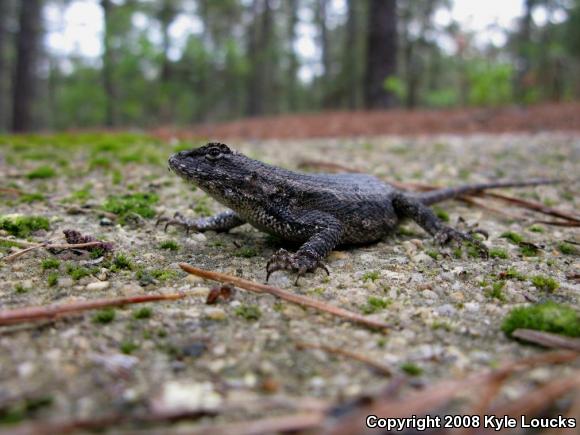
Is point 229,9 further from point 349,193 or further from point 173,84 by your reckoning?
point 349,193

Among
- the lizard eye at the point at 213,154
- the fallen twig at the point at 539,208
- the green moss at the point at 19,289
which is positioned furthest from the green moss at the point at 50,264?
the fallen twig at the point at 539,208

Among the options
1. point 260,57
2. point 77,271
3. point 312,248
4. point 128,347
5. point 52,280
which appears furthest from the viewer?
point 260,57

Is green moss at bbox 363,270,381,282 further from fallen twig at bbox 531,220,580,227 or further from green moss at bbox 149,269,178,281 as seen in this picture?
fallen twig at bbox 531,220,580,227

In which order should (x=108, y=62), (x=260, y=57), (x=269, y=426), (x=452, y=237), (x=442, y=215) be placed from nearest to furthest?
→ (x=269, y=426) < (x=452, y=237) < (x=442, y=215) < (x=108, y=62) < (x=260, y=57)

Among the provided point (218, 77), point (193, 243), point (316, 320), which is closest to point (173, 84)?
point (218, 77)

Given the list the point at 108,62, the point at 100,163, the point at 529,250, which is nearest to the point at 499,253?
the point at 529,250

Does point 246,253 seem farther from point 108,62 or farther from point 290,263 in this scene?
point 108,62
